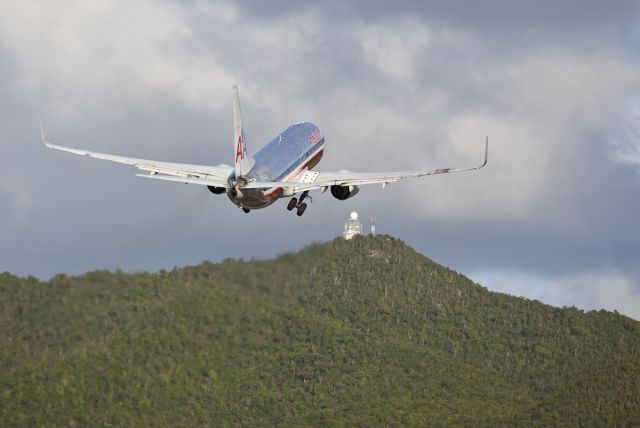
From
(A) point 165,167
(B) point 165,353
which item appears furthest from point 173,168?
(B) point 165,353

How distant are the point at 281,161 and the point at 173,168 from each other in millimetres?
6933

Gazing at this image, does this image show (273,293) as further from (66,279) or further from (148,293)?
A: (148,293)

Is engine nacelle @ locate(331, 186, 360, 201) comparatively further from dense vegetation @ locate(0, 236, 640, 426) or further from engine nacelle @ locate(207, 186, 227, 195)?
engine nacelle @ locate(207, 186, 227, 195)

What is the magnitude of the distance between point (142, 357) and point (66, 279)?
200ft

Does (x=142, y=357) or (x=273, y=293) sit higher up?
(x=142, y=357)

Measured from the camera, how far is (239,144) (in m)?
95.3

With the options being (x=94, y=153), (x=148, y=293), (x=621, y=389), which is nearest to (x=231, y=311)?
(x=148, y=293)

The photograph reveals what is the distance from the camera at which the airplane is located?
93625 millimetres

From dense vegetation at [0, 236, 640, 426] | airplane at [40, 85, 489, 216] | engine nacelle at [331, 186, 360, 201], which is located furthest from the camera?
dense vegetation at [0, 236, 640, 426]

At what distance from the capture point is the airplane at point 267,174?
307ft

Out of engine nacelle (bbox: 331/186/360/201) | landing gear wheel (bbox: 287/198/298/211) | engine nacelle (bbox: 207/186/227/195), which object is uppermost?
engine nacelle (bbox: 331/186/360/201)

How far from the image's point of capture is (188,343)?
17288 cm

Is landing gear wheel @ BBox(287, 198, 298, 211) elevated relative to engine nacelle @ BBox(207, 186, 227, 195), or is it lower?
elevated

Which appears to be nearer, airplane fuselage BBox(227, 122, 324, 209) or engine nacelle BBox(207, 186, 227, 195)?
airplane fuselage BBox(227, 122, 324, 209)
